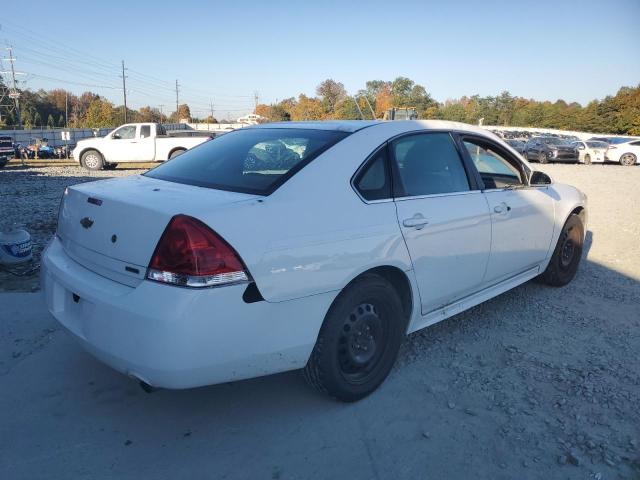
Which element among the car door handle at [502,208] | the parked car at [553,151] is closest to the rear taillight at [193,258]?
the car door handle at [502,208]

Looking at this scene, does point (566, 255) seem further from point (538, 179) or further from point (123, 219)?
point (123, 219)

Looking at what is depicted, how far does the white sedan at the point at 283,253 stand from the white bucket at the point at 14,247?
2.53m

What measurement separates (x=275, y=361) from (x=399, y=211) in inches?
44.9

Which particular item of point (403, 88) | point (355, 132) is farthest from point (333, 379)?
point (403, 88)

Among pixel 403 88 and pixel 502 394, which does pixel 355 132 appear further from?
pixel 403 88

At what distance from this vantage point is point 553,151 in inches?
1075

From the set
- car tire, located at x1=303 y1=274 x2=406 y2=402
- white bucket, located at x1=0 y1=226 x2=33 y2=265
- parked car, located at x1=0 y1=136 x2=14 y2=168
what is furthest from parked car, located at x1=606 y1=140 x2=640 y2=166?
parked car, located at x1=0 y1=136 x2=14 y2=168

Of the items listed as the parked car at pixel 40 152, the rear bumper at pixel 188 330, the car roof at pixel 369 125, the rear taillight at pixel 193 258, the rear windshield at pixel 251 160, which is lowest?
the parked car at pixel 40 152

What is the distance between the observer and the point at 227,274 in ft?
7.06

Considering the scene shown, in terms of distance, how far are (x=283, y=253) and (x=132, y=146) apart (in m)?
18.2

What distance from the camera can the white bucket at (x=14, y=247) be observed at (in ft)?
16.1

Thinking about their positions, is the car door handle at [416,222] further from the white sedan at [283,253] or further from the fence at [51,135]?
the fence at [51,135]

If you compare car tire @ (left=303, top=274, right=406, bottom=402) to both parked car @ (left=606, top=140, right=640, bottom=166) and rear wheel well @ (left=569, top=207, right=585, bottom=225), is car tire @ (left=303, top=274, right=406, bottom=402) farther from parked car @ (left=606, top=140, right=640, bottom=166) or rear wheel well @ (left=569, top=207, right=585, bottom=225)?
parked car @ (left=606, top=140, right=640, bottom=166)

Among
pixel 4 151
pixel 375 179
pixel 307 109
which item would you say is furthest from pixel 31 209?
pixel 307 109
